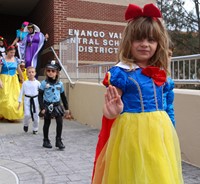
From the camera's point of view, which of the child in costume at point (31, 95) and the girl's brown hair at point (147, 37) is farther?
the child in costume at point (31, 95)

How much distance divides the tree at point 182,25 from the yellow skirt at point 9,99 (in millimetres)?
19907

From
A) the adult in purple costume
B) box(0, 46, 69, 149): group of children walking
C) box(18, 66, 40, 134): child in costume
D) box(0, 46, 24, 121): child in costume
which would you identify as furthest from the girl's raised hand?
the adult in purple costume

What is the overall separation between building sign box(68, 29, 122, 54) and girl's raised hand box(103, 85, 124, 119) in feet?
33.7

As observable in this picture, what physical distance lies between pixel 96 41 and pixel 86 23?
800 mm

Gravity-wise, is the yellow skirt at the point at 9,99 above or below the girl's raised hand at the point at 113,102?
below

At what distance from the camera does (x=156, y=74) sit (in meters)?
2.32

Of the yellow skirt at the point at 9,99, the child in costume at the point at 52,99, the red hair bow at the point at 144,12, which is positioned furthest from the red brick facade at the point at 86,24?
the red hair bow at the point at 144,12

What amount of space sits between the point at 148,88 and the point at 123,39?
16.0 inches

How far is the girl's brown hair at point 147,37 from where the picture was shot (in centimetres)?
229

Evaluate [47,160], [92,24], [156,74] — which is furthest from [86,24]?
[156,74]

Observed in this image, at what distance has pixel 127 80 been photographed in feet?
7.43

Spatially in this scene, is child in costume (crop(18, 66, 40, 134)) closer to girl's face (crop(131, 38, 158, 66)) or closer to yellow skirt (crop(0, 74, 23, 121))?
yellow skirt (crop(0, 74, 23, 121))

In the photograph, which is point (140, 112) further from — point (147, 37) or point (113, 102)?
point (147, 37)

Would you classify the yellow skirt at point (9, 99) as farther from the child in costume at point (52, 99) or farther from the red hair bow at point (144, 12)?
the red hair bow at point (144, 12)
